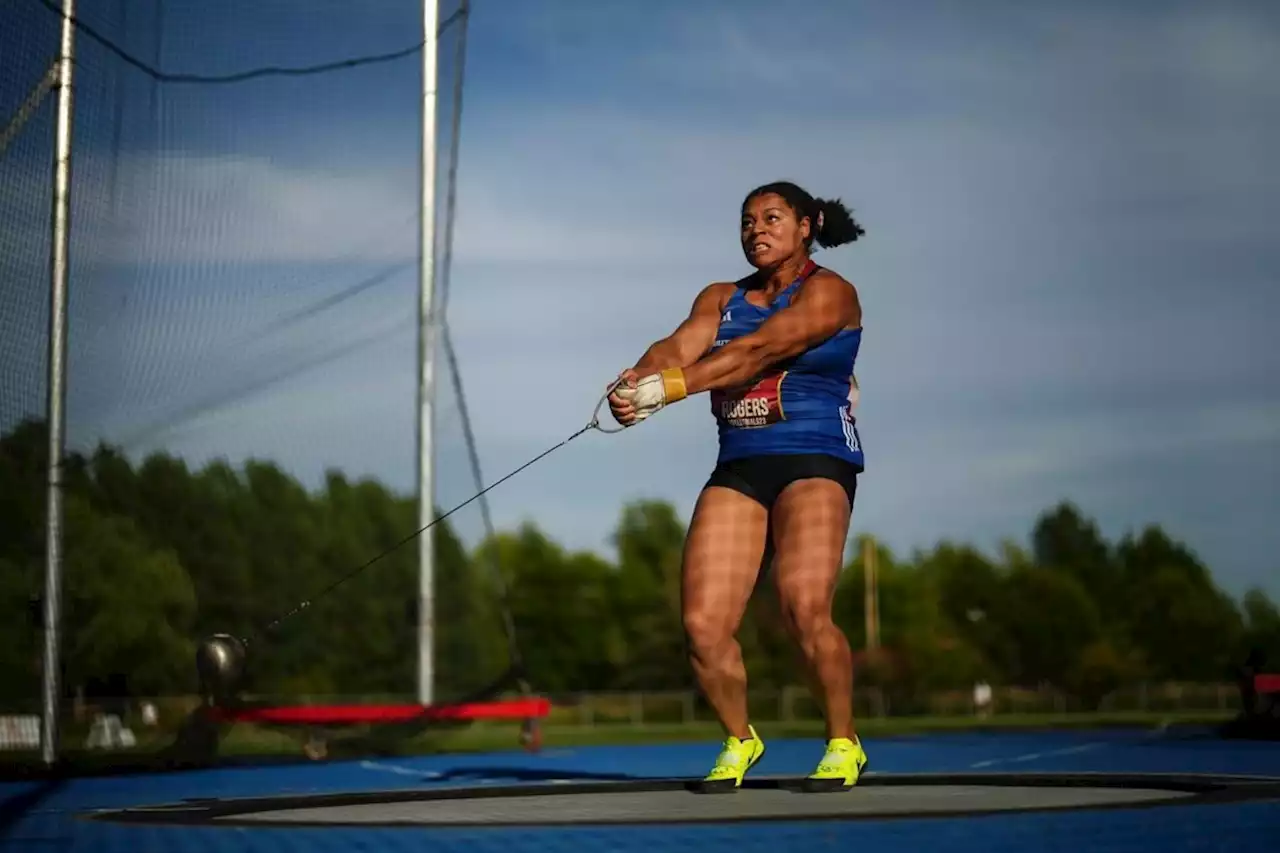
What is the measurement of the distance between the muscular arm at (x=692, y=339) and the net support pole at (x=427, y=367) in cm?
484

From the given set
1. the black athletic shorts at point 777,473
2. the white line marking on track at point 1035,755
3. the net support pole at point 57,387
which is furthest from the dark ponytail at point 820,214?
the net support pole at point 57,387

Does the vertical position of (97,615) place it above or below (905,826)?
above

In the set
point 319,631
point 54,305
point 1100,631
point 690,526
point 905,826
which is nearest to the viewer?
point 905,826

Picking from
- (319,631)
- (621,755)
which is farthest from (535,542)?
(621,755)

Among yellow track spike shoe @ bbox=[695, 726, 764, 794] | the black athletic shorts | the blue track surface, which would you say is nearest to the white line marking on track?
the blue track surface

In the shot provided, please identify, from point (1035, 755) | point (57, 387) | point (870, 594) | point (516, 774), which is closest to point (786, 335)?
point (516, 774)

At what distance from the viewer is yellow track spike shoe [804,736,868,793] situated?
17.4ft

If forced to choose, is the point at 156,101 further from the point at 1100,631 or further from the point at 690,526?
the point at 1100,631

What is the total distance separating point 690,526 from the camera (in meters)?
5.53

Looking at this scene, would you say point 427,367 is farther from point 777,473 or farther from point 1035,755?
point 777,473

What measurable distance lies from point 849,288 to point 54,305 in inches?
160

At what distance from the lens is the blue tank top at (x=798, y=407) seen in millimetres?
5473

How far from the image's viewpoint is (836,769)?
5.30 metres

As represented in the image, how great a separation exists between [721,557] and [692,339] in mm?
692
